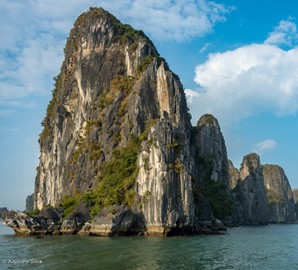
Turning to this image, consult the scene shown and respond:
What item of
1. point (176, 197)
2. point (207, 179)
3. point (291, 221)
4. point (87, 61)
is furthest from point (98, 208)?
point (291, 221)

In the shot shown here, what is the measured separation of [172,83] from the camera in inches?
2389

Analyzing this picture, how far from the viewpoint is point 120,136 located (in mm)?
62031

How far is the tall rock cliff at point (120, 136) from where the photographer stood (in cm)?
4500

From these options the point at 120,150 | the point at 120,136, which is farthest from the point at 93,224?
the point at 120,136

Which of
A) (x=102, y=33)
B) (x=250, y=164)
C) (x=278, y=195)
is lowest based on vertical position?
(x=278, y=195)

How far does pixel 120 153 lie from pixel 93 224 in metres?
15.7

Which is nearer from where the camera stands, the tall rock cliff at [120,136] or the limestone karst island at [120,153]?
the limestone karst island at [120,153]

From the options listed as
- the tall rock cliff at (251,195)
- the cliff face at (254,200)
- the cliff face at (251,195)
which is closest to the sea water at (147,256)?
the cliff face at (254,200)

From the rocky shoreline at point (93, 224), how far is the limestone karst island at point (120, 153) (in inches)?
4.8

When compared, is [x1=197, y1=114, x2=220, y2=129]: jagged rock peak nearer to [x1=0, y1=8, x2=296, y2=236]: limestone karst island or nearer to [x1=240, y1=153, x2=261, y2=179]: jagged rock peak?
[x1=0, y1=8, x2=296, y2=236]: limestone karst island

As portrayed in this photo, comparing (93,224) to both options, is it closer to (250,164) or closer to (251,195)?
(251,195)

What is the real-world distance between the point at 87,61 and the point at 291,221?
94.4m

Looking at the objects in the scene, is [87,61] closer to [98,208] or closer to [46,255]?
[98,208]

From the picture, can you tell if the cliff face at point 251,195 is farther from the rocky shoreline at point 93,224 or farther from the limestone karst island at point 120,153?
the rocky shoreline at point 93,224
